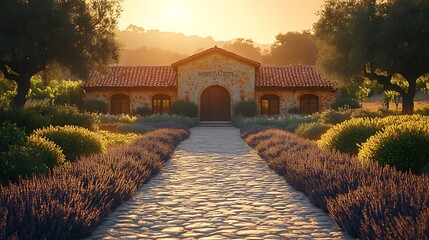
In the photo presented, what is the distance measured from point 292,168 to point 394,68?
20.4 m

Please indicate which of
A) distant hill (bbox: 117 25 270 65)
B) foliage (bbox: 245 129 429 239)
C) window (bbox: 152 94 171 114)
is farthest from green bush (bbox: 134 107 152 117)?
distant hill (bbox: 117 25 270 65)

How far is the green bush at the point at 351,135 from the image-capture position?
42.4 ft

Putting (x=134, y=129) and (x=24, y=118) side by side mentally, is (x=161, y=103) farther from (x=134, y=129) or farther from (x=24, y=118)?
(x=24, y=118)

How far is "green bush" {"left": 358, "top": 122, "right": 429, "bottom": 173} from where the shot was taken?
1002 cm

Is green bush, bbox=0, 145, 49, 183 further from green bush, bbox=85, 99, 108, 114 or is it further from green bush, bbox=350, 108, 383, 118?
green bush, bbox=85, 99, 108, 114

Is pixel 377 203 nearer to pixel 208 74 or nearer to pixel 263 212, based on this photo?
pixel 263 212

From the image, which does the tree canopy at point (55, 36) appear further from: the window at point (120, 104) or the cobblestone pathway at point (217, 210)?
the cobblestone pathway at point (217, 210)

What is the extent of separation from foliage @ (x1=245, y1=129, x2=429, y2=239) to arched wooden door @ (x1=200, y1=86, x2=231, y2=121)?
26023 millimetres

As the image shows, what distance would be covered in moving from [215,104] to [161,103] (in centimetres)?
411

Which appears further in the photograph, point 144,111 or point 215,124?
point 144,111

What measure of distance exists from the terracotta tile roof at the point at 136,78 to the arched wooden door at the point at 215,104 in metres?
2.54

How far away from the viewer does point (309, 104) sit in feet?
125

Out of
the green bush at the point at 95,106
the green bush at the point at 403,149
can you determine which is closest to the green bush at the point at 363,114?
the green bush at the point at 403,149

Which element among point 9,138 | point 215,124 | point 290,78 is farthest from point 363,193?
point 290,78
